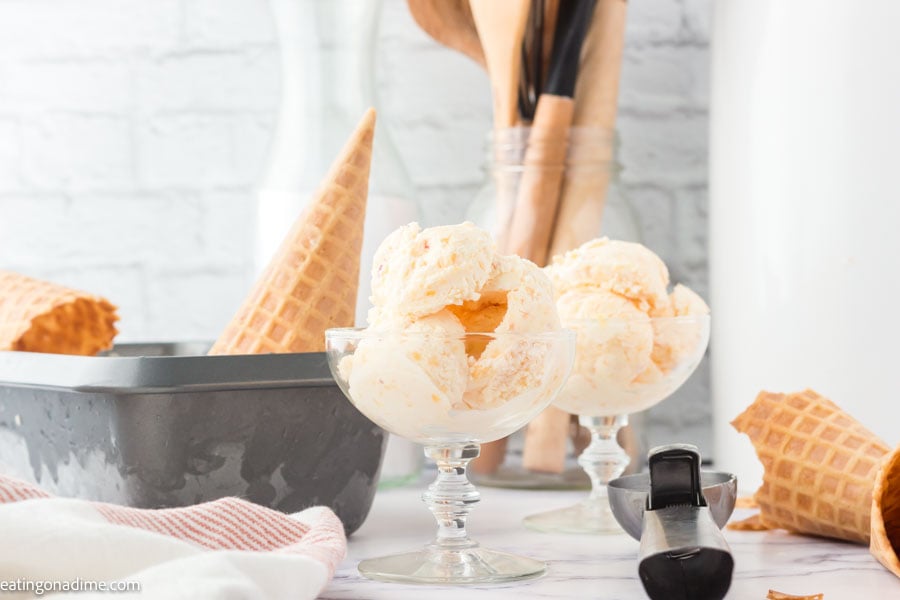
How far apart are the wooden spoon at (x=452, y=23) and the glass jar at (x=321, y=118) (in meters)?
0.08

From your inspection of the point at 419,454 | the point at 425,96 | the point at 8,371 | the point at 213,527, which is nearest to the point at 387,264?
the point at 213,527

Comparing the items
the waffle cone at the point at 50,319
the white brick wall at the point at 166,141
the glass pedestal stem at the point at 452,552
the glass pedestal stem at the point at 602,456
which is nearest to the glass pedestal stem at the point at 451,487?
the glass pedestal stem at the point at 452,552

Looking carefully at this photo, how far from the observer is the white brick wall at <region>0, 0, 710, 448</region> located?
1.43 metres

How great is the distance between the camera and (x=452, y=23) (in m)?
1.28

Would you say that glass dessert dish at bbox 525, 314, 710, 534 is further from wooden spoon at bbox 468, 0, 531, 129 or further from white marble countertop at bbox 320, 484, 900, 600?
wooden spoon at bbox 468, 0, 531, 129

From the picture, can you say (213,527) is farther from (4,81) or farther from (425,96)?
(4,81)

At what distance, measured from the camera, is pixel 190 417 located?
813mm

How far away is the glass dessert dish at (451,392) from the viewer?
705 mm

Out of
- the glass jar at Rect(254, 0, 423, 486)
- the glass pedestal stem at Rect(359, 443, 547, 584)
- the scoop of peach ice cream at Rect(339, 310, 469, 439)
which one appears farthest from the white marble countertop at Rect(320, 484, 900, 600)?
the glass jar at Rect(254, 0, 423, 486)

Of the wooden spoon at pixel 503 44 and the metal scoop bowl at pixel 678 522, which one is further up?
the wooden spoon at pixel 503 44

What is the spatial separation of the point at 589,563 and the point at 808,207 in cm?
45

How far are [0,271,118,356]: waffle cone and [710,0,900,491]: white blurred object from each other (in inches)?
25.9

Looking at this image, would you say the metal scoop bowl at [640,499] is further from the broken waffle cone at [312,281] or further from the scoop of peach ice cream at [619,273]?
the broken waffle cone at [312,281]

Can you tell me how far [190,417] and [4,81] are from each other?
2.88 feet
